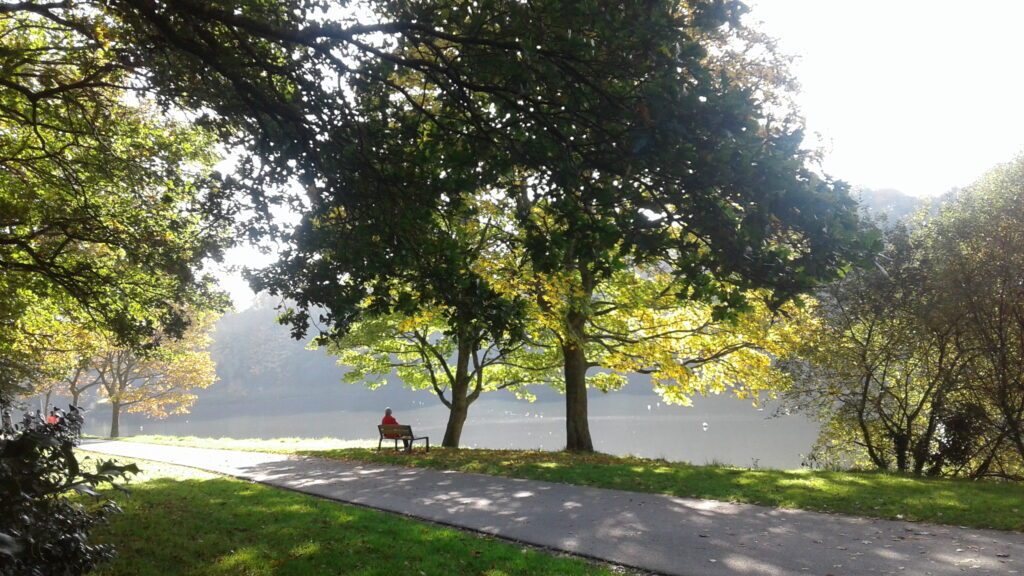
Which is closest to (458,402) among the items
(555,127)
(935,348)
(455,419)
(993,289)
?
(455,419)

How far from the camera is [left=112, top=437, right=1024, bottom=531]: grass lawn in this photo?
26.9ft

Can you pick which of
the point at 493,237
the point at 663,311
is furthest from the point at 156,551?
the point at 663,311

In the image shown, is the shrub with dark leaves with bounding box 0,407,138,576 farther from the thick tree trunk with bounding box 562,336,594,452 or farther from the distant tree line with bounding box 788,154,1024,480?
the thick tree trunk with bounding box 562,336,594,452

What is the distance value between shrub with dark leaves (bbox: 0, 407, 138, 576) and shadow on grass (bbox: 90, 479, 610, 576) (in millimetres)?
1419

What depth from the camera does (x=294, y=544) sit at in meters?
6.82

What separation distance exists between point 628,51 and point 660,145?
94cm

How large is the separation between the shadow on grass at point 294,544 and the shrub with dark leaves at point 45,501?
142 centimetres

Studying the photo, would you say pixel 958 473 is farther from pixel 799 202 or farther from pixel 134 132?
pixel 134 132

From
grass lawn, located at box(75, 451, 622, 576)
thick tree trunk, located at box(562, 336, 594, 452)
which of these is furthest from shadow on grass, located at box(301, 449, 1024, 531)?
grass lawn, located at box(75, 451, 622, 576)

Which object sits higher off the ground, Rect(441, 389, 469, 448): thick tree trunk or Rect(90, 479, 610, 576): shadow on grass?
Rect(441, 389, 469, 448): thick tree trunk

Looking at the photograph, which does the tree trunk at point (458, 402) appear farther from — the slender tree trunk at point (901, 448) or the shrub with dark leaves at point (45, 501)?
the shrub with dark leaves at point (45, 501)

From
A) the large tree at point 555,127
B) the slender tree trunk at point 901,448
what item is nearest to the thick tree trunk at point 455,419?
the slender tree trunk at point 901,448

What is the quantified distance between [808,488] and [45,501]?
9806mm

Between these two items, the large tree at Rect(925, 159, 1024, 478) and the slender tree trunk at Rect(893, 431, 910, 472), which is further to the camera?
the slender tree trunk at Rect(893, 431, 910, 472)
